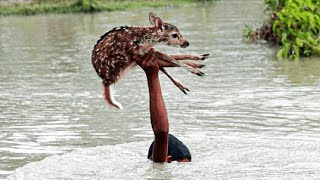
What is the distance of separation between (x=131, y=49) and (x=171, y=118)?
303cm

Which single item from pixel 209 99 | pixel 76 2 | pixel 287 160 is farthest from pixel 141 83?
pixel 76 2

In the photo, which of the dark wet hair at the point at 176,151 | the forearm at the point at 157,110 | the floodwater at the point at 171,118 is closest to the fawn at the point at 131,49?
the forearm at the point at 157,110

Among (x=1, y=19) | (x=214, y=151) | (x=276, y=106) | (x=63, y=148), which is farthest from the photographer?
(x=1, y=19)

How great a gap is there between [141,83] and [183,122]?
316cm

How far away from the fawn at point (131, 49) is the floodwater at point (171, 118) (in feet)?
2.66

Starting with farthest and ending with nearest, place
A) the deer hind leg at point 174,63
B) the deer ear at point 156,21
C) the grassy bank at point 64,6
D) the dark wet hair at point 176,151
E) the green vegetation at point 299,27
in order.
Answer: the grassy bank at point 64,6
the green vegetation at point 299,27
the dark wet hair at point 176,151
the deer ear at point 156,21
the deer hind leg at point 174,63

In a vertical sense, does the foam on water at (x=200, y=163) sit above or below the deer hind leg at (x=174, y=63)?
below

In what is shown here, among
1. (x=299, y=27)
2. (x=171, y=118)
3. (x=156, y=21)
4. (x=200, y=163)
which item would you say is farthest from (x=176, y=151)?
(x=299, y=27)

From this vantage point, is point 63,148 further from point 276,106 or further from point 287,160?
point 276,106

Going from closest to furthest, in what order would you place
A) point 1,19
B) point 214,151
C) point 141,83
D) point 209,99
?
point 214,151 < point 209,99 < point 141,83 < point 1,19

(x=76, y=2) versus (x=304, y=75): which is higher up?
(x=304, y=75)

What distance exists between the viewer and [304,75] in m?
13.1

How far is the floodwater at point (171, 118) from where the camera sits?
→ 7.39m

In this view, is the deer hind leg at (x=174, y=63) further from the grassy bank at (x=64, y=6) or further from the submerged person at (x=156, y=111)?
the grassy bank at (x=64, y=6)
